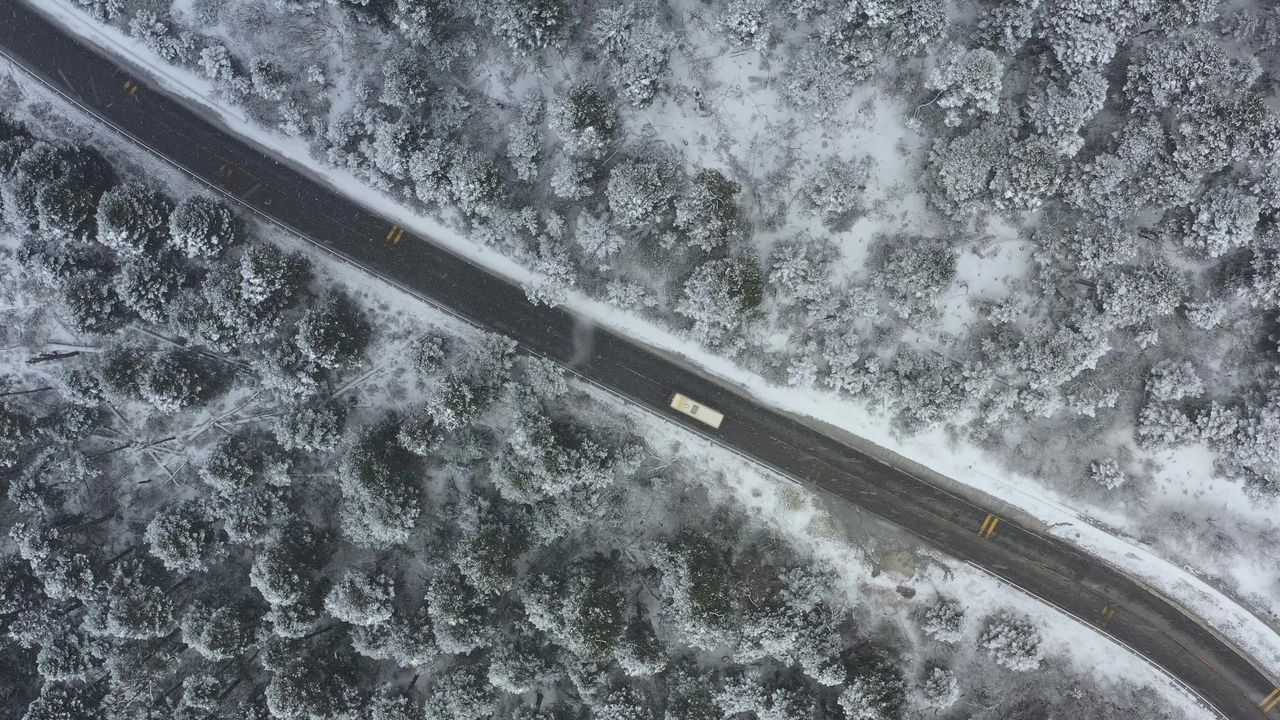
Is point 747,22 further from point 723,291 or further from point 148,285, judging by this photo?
point 148,285

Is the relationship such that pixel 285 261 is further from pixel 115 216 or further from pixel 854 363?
pixel 854 363

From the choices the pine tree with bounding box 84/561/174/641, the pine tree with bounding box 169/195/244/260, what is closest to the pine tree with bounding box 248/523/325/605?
the pine tree with bounding box 84/561/174/641

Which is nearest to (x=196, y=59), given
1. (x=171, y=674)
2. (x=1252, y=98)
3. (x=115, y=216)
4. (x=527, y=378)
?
(x=115, y=216)

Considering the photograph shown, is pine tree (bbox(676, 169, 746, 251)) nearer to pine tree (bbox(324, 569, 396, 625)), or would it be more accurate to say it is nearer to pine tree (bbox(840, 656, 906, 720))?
pine tree (bbox(840, 656, 906, 720))

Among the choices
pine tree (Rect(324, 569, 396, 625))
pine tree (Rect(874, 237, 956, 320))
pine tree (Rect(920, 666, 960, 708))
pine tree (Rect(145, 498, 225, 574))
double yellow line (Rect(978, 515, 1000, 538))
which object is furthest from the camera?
double yellow line (Rect(978, 515, 1000, 538))

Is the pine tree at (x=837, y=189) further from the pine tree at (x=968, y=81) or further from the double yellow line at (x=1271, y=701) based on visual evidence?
the double yellow line at (x=1271, y=701)

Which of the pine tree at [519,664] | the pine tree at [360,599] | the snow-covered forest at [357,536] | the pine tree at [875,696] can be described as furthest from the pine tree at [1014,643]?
the pine tree at [360,599]

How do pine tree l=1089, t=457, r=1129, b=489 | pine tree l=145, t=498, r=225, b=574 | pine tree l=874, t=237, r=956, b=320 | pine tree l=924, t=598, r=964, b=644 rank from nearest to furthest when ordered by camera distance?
1. pine tree l=874, t=237, r=956, b=320
2. pine tree l=145, t=498, r=225, b=574
3. pine tree l=1089, t=457, r=1129, b=489
4. pine tree l=924, t=598, r=964, b=644
